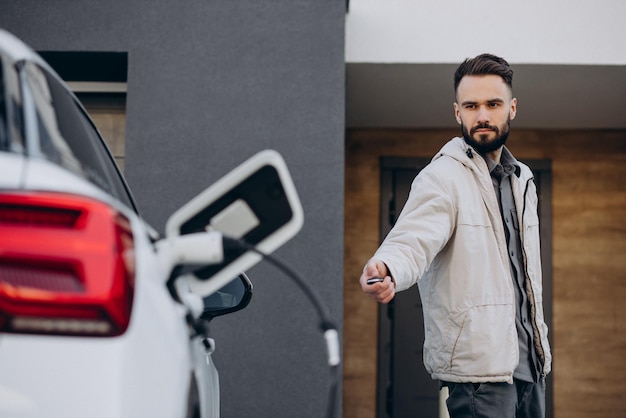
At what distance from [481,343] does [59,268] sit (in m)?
1.97

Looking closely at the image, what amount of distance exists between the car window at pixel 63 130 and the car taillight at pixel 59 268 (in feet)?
0.55

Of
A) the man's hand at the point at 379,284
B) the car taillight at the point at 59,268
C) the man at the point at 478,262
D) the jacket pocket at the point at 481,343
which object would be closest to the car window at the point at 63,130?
the car taillight at the point at 59,268

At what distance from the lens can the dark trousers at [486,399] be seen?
114 inches

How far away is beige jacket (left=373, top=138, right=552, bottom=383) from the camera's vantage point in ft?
9.57

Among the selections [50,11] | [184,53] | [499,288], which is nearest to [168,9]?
[184,53]

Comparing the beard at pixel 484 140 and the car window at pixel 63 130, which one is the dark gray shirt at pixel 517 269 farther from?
the car window at pixel 63 130

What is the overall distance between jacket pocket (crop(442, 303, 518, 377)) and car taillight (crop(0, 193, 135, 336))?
186cm

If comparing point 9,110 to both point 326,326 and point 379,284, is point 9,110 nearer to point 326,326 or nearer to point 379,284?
point 326,326

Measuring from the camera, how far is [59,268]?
1.25 meters

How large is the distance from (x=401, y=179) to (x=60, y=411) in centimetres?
720

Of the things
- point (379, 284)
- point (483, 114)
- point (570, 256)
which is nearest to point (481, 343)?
point (379, 284)

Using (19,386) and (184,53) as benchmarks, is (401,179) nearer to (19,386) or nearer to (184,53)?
(184,53)

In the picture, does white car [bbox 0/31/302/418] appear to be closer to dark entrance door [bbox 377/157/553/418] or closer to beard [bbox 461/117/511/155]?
beard [bbox 461/117/511/155]

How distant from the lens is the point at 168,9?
20.0 ft
